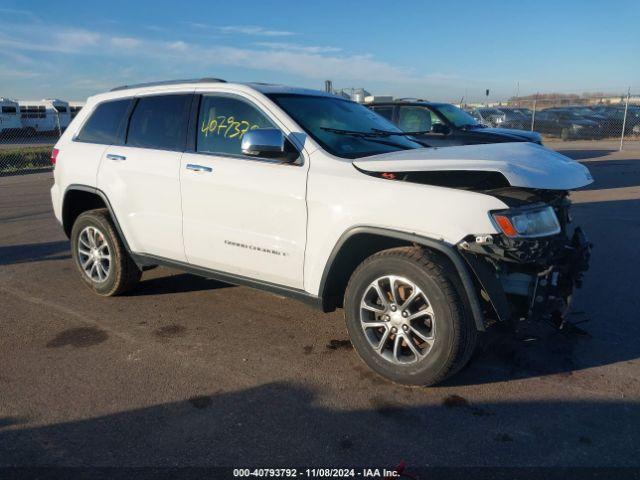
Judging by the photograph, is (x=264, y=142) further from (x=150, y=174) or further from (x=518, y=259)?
(x=518, y=259)

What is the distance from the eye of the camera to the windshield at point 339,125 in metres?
4.02

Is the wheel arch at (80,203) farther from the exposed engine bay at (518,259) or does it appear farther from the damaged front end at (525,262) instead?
the damaged front end at (525,262)

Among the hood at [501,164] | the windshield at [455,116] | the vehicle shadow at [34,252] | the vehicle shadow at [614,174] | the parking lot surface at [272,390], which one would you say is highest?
the windshield at [455,116]

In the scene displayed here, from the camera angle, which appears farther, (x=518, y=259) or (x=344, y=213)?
(x=344, y=213)

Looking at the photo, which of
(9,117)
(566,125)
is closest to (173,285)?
(566,125)

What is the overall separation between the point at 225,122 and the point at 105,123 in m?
1.57

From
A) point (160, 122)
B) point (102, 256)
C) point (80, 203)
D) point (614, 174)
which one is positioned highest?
point (160, 122)

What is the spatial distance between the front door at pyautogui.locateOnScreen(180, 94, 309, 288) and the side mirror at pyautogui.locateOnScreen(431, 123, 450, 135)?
6295 millimetres

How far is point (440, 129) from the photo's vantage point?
9.97 meters

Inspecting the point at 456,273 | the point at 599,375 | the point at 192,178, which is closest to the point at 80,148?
the point at 192,178

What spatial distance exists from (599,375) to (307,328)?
2150 millimetres

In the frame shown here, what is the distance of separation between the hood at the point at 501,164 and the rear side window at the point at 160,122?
172 centimetres

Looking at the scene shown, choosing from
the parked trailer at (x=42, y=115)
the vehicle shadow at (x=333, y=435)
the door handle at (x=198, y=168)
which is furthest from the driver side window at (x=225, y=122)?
the parked trailer at (x=42, y=115)

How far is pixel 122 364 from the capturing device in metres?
3.88
